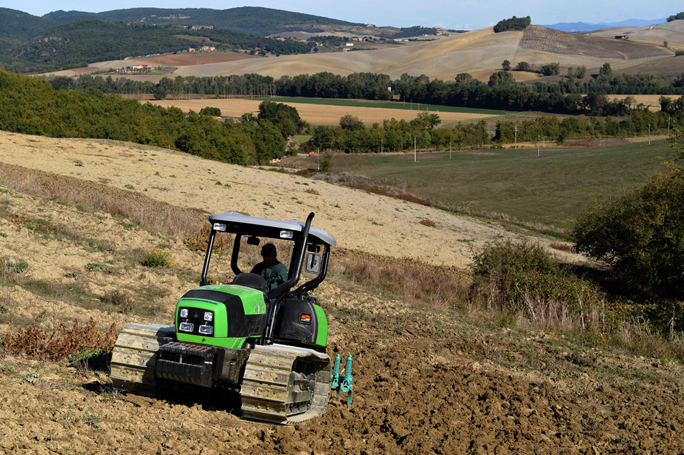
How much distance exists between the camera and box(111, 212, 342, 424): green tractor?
669 cm

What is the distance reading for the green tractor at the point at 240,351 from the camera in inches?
263

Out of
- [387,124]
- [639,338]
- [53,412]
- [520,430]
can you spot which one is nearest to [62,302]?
[53,412]

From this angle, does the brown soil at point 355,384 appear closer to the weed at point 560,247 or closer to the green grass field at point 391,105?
the weed at point 560,247

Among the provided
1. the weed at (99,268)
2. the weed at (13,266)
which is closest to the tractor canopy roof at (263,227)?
the weed at (13,266)

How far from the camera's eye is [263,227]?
27.3ft

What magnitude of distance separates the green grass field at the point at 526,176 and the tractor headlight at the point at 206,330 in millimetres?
53732

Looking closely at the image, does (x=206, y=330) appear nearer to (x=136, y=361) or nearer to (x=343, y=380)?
(x=136, y=361)

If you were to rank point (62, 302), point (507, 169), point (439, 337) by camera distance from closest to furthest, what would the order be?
1. point (62, 302)
2. point (439, 337)
3. point (507, 169)

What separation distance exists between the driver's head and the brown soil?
2.03 metres

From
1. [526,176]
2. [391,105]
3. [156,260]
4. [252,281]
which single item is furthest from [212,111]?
[252,281]

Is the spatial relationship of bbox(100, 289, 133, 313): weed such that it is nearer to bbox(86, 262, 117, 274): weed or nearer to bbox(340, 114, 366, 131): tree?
bbox(86, 262, 117, 274): weed

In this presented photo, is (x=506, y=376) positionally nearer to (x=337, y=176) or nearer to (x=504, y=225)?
(x=504, y=225)

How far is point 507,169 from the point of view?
9725 centimetres

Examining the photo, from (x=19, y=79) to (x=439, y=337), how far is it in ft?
285
